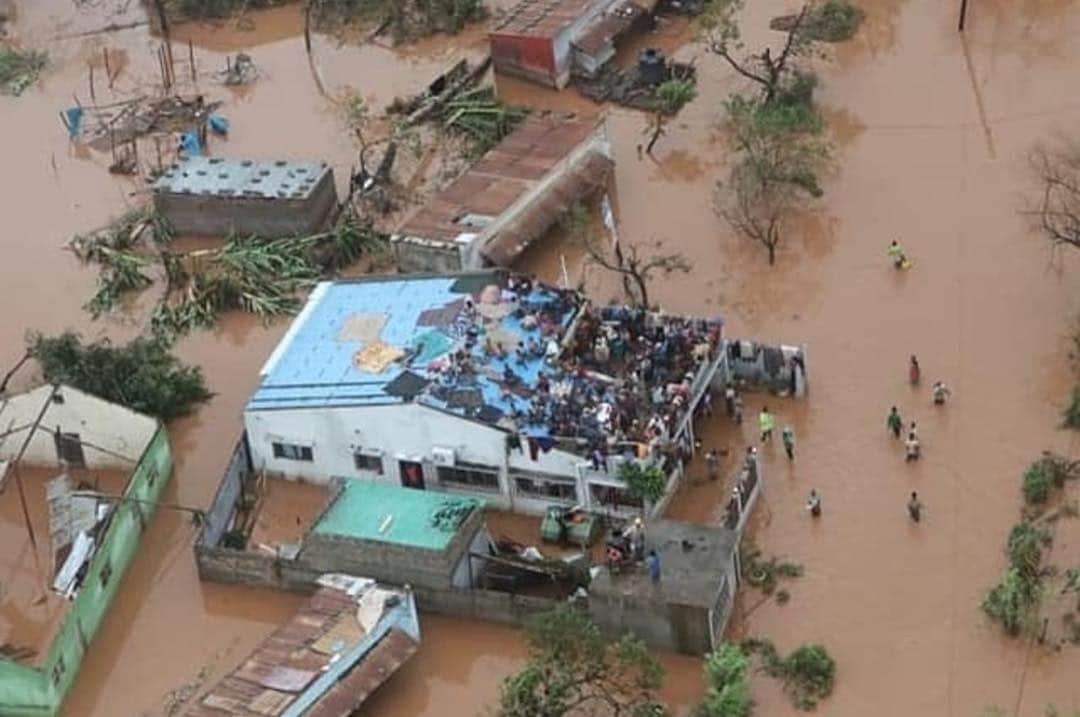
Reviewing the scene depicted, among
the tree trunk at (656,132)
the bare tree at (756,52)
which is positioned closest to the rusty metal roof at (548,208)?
the tree trunk at (656,132)

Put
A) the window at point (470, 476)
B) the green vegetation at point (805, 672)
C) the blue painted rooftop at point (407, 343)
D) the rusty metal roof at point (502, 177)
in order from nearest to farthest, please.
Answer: the green vegetation at point (805, 672) < the window at point (470, 476) < the blue painted rooftop at point (407, 343) < the rusty metal roof at point (502, 177)

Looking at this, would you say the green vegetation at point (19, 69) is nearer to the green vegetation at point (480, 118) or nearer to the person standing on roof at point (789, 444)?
the green vegetation at point (480, 118)

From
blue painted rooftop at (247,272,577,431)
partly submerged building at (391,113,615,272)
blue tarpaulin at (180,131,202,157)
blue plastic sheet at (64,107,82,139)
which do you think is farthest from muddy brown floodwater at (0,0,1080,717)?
blue painted rooftop at (247,272,577,431)

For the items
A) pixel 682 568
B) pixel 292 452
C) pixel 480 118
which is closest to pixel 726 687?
pixel 682 568

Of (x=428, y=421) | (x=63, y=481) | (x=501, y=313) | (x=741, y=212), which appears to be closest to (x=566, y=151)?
(x=741, y=212)

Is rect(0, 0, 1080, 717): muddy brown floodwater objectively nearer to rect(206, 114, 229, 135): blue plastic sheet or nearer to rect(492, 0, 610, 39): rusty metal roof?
rect(206, 114, 229, 135): blue plastic sheet
